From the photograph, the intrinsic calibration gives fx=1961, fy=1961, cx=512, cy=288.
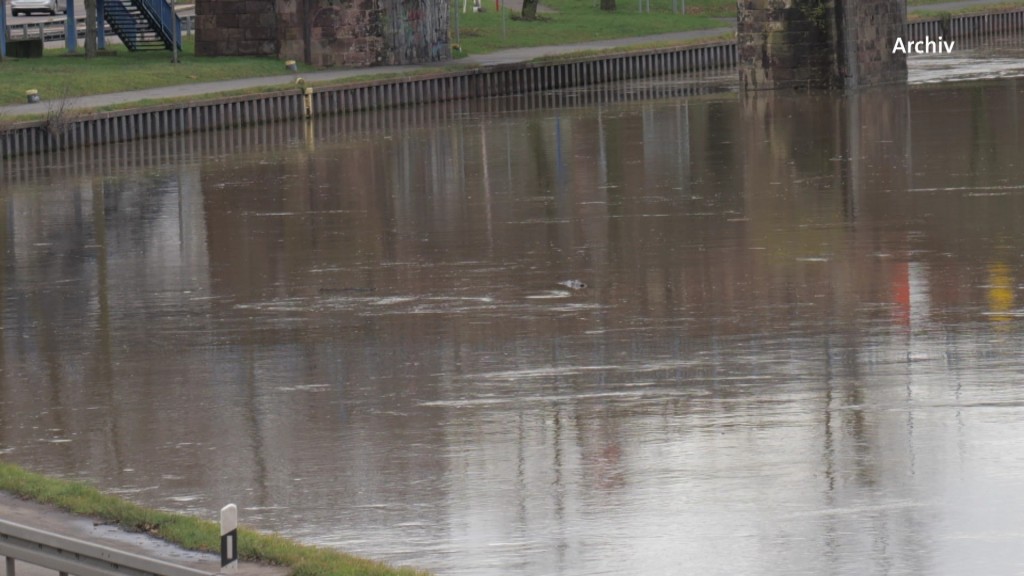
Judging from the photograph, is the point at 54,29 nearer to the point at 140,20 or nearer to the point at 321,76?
the point at 140,20

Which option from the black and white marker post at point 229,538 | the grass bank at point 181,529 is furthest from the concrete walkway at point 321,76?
the black and white marker post at point 229,538

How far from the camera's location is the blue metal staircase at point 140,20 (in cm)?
6706

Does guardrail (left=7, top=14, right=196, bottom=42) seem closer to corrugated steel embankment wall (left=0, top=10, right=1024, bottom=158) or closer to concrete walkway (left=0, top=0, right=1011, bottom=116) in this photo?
concrete walkway (left=0, top=0, right=1011, bottom=116)

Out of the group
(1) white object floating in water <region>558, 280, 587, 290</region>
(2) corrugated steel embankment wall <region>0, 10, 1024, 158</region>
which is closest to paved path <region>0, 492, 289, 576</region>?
(1) white object floating in water <region>558, 280, 587, 290</region>

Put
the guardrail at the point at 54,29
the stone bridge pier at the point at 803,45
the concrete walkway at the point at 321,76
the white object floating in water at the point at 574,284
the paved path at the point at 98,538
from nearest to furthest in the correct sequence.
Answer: the paved path at the point at 98,538 → the white object floating in water at the point at 574,284 → the concrete walkway at the point at 321,76 → the stone bridge pier at the point at 803,45 → the guardrail at the point at 54,29

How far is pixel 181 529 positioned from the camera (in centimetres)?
1373

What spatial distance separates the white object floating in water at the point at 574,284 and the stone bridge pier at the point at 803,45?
123ft

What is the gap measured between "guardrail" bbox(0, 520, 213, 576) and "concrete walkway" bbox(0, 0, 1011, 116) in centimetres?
4080

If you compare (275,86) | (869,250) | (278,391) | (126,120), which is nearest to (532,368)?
(278,391)

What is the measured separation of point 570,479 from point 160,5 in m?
54.5

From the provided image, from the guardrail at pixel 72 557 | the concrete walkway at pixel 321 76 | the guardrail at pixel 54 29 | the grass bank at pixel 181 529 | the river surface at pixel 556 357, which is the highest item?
the guardrail at pixel 54 29

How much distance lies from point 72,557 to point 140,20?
194 ft

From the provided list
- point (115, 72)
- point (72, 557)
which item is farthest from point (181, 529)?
point (115, 72)

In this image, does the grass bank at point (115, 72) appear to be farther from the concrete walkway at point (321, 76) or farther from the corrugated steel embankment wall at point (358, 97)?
the corrugated steel embankment wall at point (358, 97)
